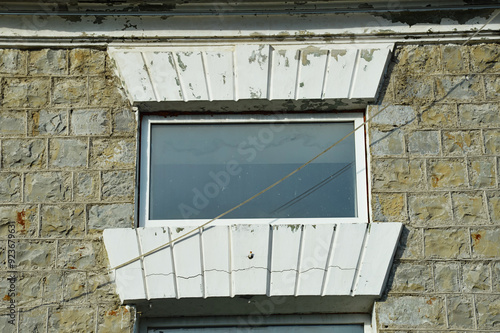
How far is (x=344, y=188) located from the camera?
4523 mm

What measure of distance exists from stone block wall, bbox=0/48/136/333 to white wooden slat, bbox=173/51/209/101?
39cm

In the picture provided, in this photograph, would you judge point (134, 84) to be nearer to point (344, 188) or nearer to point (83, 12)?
point (83, 12)

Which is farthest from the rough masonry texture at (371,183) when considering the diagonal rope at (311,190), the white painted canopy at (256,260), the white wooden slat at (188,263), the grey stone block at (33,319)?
the white wooden slat at (188,263)

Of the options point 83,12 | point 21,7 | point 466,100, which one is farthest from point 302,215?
point 21,7

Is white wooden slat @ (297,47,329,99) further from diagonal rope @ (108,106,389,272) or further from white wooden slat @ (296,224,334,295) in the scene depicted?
white wooden slat @ (296,224,334,295)

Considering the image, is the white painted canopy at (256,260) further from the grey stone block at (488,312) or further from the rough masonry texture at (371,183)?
the grey stone block at (488,312)

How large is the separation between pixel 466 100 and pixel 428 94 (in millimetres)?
240

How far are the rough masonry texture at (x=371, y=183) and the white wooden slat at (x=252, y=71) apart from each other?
2.34ft

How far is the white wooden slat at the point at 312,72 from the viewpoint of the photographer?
4.52 meters

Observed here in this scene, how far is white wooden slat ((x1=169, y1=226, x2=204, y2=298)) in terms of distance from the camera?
164 inches

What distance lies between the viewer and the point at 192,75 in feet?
15.0

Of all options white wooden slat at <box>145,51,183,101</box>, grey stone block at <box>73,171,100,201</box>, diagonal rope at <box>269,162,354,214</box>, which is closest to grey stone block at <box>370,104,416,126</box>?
diagonal rope at <box>269,162,354,214</box>

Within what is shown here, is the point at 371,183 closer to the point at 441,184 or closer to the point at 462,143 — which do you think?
the point at 441,184

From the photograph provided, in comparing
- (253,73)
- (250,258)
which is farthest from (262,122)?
(250,258)
